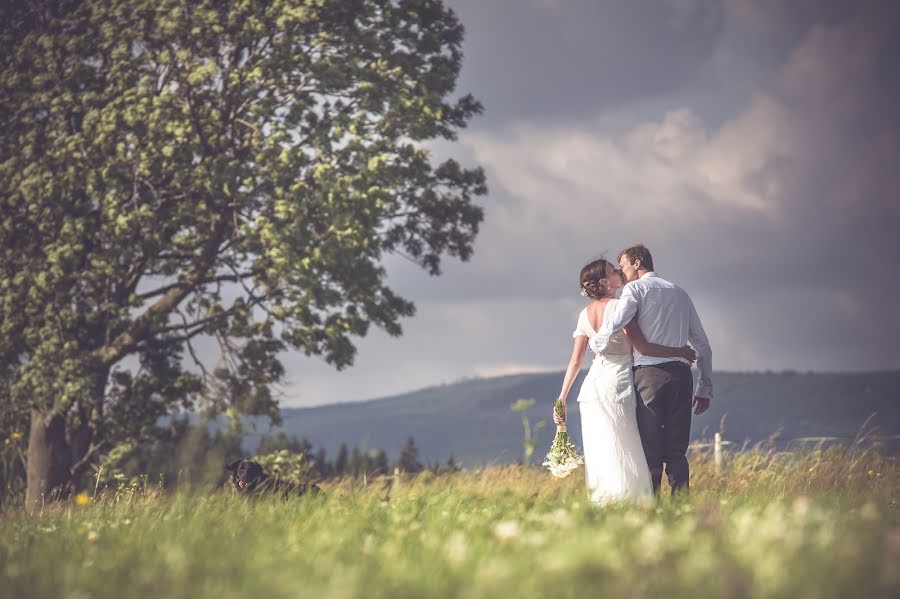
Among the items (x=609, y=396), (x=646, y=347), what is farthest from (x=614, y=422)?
(x=646, y=347)

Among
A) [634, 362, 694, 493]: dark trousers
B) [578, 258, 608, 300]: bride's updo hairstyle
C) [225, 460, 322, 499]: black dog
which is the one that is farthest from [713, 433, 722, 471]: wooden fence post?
[225, 460, 322, 499]: black dog

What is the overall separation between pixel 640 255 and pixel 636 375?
1037mm

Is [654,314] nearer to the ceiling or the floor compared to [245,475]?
nearer to the ceiling

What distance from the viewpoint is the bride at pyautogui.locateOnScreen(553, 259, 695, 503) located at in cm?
712

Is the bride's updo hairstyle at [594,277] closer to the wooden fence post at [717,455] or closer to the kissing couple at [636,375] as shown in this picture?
the kissing couple at [636,375]

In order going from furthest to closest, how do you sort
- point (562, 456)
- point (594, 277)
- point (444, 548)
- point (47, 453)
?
point (47, 453) → point (562, 456) → point (594, 277) → point (444, 548)

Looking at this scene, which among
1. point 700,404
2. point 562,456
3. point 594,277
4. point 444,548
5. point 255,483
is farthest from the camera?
point 562,456

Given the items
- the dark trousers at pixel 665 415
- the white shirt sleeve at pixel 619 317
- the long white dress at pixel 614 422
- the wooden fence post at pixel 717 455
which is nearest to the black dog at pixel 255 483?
the long white dress at pixel 614 422

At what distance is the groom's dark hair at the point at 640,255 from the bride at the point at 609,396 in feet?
0.63

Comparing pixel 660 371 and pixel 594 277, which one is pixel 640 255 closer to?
pixel 594 277

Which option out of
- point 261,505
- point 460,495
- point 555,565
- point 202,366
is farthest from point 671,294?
point 202,366

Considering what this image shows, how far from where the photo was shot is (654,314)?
7.12 meters

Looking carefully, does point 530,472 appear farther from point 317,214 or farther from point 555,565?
point 555,565

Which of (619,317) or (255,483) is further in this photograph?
(255,483)
